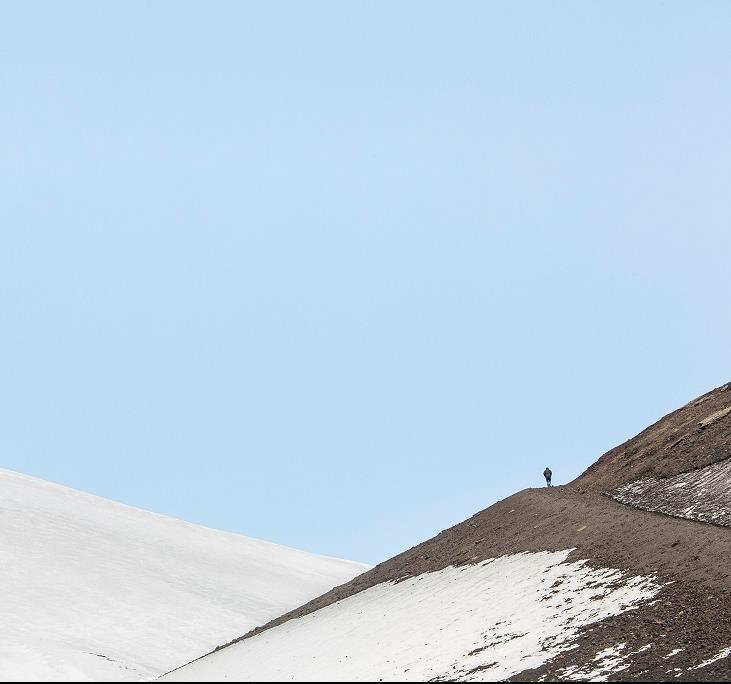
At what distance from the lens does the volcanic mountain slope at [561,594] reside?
1969cm

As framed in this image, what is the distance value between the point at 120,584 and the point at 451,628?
18.2 meters

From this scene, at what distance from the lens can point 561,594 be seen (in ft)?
80.0

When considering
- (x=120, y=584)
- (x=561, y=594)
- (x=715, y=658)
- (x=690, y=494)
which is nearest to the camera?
(x=715, y=658)

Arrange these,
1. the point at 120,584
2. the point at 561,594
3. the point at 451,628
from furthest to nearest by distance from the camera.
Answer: the point at 120,584, the point at 451,628, the point at 561,594

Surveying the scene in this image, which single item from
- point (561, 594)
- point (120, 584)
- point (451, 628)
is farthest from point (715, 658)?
point (120, 584)

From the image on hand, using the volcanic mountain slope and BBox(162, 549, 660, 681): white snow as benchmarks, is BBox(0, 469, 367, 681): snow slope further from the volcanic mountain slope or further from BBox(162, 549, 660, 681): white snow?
BBox(162, 549, 660, 681): white snow

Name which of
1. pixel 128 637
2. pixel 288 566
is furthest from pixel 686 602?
pixel 288 566

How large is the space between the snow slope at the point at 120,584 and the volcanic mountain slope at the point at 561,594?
8.74ft

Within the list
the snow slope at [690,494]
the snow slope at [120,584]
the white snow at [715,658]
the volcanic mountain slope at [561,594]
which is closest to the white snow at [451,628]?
the volcanic mountain slope at [561,594]

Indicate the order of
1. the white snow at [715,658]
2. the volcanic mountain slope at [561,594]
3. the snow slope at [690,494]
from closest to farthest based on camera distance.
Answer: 1. the white snow at [715,658]
2. the volcanic mountain slope at [561,594]
3. the snow slope at [690,494]

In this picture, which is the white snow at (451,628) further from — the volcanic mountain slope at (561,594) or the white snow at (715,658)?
the white snow at (715,658)

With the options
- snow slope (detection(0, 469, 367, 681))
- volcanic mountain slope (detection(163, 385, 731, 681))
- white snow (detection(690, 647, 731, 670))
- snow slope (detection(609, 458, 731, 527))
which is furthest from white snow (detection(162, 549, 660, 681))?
snow slope (detection(609, 458, 731, 527))

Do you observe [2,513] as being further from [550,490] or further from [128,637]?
[550,490]

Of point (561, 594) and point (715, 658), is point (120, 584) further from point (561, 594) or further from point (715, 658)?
point (715, 658)
